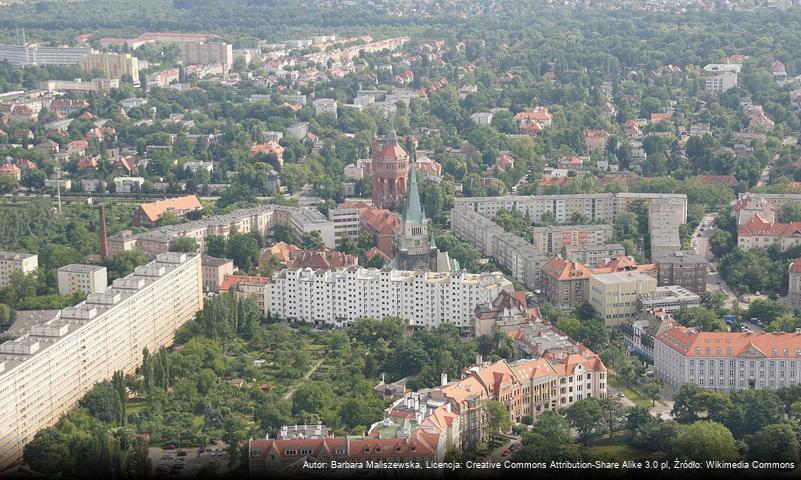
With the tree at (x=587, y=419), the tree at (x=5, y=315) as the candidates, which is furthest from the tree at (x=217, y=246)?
the tree at (x=587, y=419)

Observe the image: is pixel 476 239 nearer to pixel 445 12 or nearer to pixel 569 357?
pixel 569 357

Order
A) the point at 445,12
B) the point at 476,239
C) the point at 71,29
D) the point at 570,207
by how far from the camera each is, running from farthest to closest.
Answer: the point at 445,12, the point at 71,29, the point at 570,207, the point at 476,239

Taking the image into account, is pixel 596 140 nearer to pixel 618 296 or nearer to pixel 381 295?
pixel 618 296

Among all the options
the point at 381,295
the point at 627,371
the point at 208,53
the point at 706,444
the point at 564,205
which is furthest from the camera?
the point at 208,53

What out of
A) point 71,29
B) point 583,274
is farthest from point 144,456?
point 71,29

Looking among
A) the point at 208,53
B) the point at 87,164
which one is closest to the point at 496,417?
the point at 87,164

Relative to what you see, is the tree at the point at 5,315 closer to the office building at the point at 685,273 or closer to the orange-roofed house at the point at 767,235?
→ the office building at the point at 685,273

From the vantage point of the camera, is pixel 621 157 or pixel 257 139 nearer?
pixel 621 157
